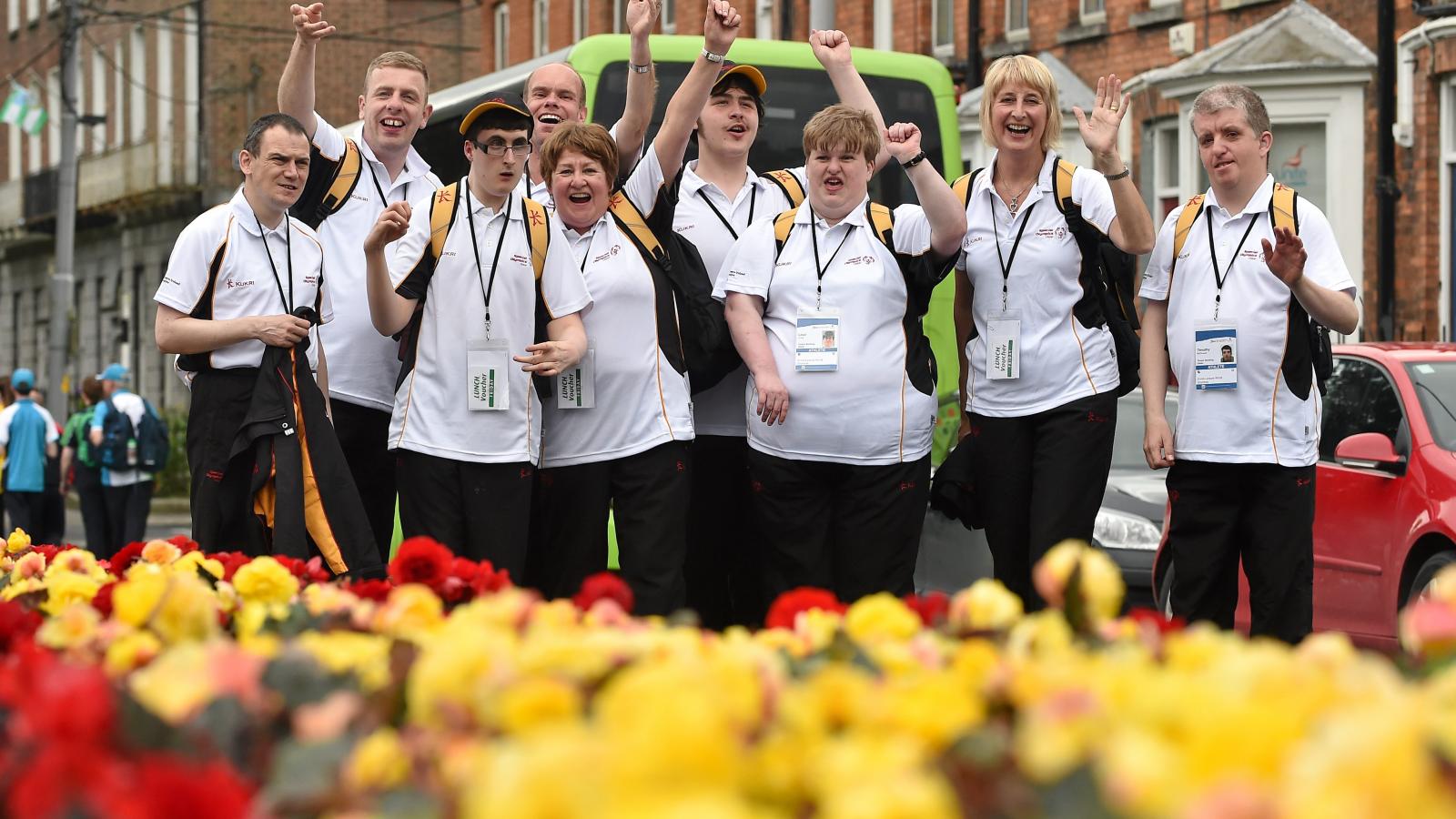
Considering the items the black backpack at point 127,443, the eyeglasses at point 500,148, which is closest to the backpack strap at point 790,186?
the eyeglasses at point 500,148

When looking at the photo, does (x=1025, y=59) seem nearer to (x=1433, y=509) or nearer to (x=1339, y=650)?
(x=1433, y=509)

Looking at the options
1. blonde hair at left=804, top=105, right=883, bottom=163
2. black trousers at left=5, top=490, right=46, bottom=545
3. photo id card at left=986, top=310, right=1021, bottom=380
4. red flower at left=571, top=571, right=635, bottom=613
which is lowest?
black trousers at left=5, top=490, right=46, bottom=545

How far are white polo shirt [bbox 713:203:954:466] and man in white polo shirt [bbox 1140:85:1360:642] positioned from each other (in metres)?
0.73

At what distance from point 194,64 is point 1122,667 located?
151 ft

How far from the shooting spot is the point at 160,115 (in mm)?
47969

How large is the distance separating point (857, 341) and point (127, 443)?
41.0 feet

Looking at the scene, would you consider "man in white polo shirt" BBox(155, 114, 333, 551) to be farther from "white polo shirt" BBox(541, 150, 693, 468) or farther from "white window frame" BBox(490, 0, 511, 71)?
"white window frame" BBox(490, 0, 511, 71)

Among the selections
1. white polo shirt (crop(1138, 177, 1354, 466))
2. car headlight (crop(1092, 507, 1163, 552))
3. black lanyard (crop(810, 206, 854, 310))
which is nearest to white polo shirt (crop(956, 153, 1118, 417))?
white polo shirt (crop(1138, 177, 1354, 466))

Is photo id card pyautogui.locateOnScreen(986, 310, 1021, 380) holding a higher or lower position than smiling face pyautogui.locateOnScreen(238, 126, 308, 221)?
lower

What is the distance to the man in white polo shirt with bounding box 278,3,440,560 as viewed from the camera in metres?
7.16

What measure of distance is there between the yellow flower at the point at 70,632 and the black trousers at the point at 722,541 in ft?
14.2

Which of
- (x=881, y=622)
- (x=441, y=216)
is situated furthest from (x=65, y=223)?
(x=881, y=622)

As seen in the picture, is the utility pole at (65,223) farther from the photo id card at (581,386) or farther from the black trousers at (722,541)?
the photo id card at (581,386)

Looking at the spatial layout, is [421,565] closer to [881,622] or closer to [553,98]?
[881,622]
